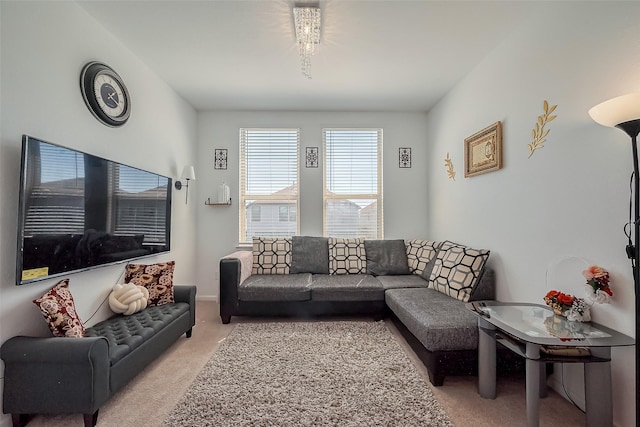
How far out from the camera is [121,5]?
1986 mm

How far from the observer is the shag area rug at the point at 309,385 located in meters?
1.61

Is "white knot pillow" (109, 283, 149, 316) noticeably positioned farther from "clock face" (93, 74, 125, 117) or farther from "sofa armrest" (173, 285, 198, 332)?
"clock face" (93, 74, 125, 117)

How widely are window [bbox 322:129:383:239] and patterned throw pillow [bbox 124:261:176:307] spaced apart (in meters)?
2.14

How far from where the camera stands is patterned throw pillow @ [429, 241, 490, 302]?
2.45 meters

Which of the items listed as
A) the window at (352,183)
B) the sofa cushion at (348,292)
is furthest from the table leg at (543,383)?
the window at (352,183)

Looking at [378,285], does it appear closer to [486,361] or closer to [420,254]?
[420,254]

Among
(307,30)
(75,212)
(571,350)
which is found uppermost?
(307,30)

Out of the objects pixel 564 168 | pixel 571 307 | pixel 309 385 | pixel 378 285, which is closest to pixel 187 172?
pixel 378 285

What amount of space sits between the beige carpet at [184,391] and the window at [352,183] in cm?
205

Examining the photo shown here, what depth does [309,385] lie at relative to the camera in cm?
191

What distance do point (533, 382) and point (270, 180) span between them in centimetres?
347

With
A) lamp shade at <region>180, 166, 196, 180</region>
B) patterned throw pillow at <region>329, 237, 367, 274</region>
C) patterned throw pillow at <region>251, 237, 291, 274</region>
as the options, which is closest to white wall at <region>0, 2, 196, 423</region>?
lamp shade at <region>180, 166, 196, 180</region>

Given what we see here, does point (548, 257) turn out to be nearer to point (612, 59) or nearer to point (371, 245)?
point (612, 59)

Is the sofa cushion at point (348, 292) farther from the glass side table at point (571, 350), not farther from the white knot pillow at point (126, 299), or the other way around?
the white knot pillow at point (126, 299)
